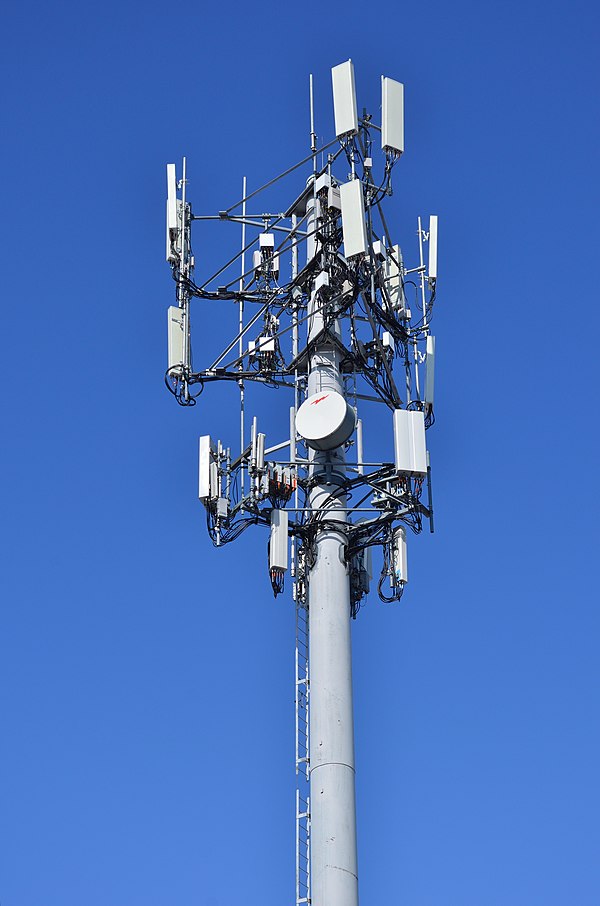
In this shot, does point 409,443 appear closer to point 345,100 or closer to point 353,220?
point 353,220

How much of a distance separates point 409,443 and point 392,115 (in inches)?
301

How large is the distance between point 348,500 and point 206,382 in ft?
15.9

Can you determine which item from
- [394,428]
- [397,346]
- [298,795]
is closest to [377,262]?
[397,346]

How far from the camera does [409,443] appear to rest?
117 ft

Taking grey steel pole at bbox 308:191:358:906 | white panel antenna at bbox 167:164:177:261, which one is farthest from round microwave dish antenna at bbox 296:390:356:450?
white panel antenna at bbox 167:164:177:261

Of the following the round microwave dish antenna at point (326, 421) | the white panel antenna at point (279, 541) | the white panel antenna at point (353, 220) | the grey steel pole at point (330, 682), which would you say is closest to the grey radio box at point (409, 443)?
the round microwave dish antenna at point (326, 421)

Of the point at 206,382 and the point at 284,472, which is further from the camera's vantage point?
the point at 206,382

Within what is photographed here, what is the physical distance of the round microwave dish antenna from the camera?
119 ft

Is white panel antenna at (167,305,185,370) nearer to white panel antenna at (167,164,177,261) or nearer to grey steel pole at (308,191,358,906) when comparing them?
white panel antenna at (167,164,177,261)

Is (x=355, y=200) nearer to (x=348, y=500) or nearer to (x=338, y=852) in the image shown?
(x=348, y=500)

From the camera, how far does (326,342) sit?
1508 inches

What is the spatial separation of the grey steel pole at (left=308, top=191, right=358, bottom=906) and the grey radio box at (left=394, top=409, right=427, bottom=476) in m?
1.88

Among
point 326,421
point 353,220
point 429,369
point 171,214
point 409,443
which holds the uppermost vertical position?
point 171,214

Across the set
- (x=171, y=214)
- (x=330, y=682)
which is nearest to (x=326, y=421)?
(x=330, y=682)
